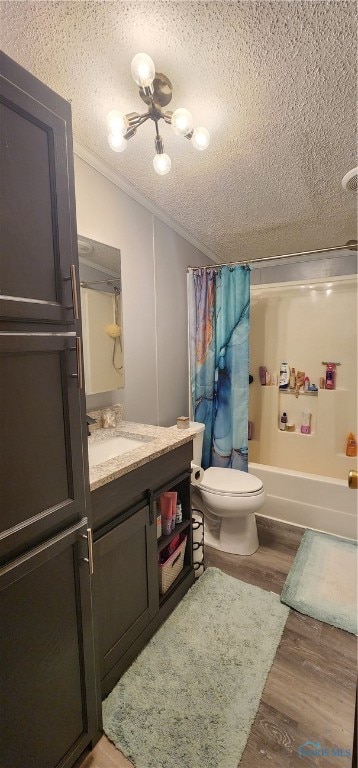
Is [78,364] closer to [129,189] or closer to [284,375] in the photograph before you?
[129,189]

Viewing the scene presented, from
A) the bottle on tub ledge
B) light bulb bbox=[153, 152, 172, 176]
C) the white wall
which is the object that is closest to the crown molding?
the white wall

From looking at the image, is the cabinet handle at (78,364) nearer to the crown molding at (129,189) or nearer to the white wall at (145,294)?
the white wall at (145,294)

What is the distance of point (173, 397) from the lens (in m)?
2.30

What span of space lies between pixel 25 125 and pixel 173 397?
1781 millimetres

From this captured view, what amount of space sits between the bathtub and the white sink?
1.25m

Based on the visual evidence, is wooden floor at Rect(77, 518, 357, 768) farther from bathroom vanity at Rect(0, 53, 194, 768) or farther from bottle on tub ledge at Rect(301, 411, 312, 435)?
bottle on tub ledge at Rect(301, 411, 312, 435)

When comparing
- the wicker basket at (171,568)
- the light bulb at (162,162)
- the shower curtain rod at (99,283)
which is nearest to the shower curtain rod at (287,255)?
the shower curtain rod at (99,283)

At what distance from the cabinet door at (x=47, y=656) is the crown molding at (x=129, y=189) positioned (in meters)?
1.64

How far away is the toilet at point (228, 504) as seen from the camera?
6.09 ft

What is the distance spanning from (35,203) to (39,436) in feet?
1.80

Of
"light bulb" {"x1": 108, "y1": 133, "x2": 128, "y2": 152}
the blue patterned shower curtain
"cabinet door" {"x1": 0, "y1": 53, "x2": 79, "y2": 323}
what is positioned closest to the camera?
"cabinet door" {"x1": 0, "y1": 53, "x2": 79, "y2": 323}

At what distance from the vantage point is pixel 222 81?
1110 millimetres

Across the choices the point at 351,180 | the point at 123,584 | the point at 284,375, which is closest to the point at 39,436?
the point at 123,584

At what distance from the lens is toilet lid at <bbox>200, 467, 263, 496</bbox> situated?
1.87 metres
